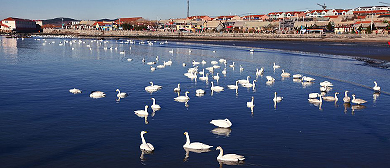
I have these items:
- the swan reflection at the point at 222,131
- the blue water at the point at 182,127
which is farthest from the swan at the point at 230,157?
the swan reflection at the point at 222,131

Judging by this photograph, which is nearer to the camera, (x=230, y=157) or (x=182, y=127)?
(x=230, y=157)

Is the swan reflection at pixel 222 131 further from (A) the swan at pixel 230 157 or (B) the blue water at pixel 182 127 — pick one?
(A) the swan at pixel 230 157

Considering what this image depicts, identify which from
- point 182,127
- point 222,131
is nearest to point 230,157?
point 222,131

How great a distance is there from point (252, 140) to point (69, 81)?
74.9 ft

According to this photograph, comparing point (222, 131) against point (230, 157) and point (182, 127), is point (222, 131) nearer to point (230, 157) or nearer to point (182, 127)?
point (182, 127)

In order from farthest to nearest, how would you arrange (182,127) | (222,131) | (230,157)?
(182,127) < (222,131) < (230,157)

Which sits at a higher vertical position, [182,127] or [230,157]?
[182,127]

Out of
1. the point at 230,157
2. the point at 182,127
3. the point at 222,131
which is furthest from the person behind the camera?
the point at 182,127

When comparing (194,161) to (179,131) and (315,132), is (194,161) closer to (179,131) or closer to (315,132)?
(179,131)

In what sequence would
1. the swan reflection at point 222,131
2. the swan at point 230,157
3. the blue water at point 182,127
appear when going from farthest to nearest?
the swan reflection at point 222,131 → the blue water at point 182,127 → the swan at point 230,157

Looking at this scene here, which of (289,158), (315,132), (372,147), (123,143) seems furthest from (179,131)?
(372,147)

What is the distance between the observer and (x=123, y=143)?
16469mm

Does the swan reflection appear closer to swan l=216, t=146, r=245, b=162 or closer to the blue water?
the blue water

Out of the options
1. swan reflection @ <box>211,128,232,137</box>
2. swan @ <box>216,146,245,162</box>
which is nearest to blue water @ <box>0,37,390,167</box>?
swan reflection @ <box>211,128,232,137</box>
